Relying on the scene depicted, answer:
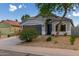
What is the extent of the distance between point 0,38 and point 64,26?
4.19ft

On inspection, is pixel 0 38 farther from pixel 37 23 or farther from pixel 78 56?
pixel 78 56

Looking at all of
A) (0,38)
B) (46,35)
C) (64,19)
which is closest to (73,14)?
(64,19)

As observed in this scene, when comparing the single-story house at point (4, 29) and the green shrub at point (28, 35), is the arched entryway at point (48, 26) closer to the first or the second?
the green shrub at point (28, 35)

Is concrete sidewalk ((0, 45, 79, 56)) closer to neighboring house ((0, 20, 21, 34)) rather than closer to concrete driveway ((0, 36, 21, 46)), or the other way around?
concrete driveway ((0, 36, 21, 46))

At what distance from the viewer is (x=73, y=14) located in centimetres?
732

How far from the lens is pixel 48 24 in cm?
739

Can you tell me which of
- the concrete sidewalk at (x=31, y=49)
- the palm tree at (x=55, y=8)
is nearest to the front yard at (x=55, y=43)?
the concrete sidewalk at (x=31, y=49)

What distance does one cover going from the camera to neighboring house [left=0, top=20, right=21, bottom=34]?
289 inches

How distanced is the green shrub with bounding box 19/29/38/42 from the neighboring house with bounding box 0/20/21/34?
0.39 ft

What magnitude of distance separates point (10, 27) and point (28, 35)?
39cm

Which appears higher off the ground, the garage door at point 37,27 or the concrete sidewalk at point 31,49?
the garage door at point 37,27

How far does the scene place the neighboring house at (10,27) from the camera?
289 inches

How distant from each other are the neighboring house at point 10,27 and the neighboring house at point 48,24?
0.13 meters

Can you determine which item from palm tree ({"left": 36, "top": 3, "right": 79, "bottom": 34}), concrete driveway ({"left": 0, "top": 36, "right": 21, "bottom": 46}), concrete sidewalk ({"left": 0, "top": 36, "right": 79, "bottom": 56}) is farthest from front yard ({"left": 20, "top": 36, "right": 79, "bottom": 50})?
palm tree ({"left": 36, "top": 3, "right": 79, "bottom": 34})
